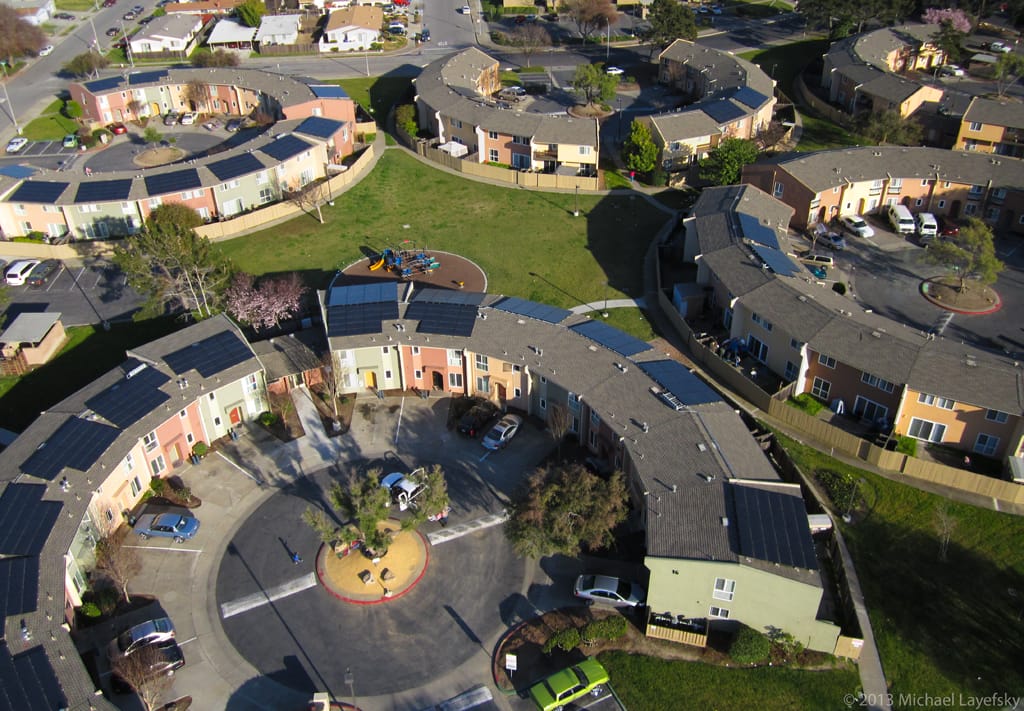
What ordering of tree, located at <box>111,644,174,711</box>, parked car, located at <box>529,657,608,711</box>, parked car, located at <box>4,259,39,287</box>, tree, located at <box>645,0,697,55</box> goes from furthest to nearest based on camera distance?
tree, located at <box>645,0,697,55</box>
parked car, located at <box>4,259,39,287</box>
parked car, located at <box>529,657,608,711</box>
tree, located at <box>111,644,174,711</box>

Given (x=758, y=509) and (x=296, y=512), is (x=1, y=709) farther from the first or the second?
(x=758, y=509)

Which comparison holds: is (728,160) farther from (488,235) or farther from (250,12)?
(250,12)

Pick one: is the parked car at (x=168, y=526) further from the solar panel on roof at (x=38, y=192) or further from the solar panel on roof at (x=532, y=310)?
the solar panel on roof at (x=38, y=192)

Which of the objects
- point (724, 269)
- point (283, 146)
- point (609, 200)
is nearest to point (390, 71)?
point (283, 146)

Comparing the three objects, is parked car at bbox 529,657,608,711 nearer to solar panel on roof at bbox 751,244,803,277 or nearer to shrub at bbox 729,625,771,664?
shrub at bbox 729,625,771,664

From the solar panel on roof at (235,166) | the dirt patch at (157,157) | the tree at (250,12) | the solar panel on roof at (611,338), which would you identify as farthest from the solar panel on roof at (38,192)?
the tree at (250,12)

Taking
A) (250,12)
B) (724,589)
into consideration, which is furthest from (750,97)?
(250,12)

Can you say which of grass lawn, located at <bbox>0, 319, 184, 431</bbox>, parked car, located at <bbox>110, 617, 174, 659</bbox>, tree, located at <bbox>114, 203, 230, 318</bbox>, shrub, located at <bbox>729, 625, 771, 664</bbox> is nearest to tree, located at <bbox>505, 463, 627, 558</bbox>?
shrub, located at <bbox>729, 625, 771, 664</bbox>
